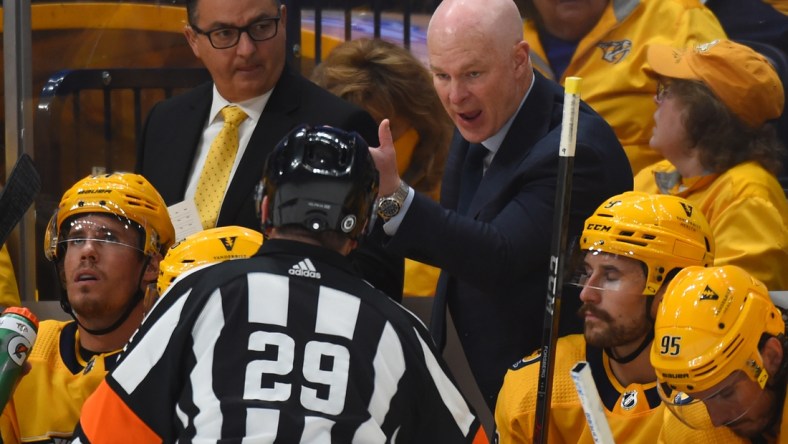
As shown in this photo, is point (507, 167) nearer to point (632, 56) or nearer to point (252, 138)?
Answer: point (252, 138)

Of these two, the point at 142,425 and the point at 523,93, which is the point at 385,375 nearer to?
the point at 142,425

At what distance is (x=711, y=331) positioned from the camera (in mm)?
3164

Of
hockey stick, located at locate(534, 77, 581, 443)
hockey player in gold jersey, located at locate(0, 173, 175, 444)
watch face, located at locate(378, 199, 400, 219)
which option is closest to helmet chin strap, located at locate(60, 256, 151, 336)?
hockey player in gold jersey, located at locate(0, 173, 175, 444)

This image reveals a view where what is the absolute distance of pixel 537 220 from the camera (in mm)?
3586

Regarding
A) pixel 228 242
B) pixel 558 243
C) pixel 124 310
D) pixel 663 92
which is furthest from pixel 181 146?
pixel 663 92

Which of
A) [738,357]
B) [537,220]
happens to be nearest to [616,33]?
[537,220]

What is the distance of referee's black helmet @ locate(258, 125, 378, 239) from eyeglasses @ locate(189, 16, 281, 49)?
1.30 meters

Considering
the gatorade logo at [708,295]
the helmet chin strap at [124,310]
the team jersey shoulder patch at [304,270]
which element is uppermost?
the team jersey shoulder patch at [304,270]

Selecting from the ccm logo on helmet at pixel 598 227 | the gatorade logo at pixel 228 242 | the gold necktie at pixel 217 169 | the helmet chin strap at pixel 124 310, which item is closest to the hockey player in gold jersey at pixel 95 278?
the helmet chin strap at pixel 124 310

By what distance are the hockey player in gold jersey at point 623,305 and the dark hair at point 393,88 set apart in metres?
1.25

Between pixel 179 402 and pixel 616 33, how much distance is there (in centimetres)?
284

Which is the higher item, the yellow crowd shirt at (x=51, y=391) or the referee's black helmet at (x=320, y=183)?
the referee's black helmet at (x=320, y=183)

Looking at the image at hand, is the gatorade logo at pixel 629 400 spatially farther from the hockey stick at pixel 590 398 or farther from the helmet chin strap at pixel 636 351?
the hockey stick at pixel 590 398

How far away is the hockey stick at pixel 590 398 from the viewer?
8.92 feet
